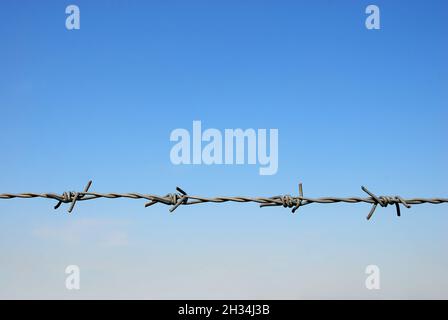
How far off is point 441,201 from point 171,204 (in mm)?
1599

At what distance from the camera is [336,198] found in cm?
235

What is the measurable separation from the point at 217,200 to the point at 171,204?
27 cm

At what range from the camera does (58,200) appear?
2363mm
